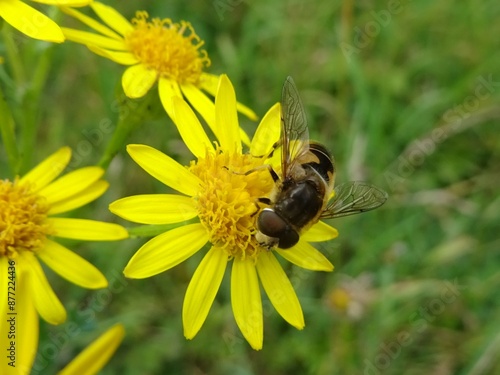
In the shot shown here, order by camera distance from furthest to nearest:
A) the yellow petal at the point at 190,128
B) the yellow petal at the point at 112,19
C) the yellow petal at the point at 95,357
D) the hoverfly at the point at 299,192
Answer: the yellow petal at the point at 112,19
the yellow petal at the point at 190,128
the hoverfly at the point at 299,192
the yellow petal at the point at 95,357

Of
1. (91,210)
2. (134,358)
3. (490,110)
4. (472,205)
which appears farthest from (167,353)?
(490,110)

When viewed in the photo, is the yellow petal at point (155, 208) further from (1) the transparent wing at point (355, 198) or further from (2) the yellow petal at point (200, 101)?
(1) the transparent wing at point (355, 198)

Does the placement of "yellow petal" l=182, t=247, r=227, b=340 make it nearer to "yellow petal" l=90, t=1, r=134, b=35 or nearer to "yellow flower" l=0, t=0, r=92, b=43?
"yellow flower" l=0, t=0, r=92, b=43

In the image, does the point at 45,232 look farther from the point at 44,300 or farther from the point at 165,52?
the point at 165,52

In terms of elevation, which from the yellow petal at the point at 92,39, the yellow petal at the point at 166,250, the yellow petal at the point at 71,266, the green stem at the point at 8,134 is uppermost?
the yellow petal at the point at 92,39

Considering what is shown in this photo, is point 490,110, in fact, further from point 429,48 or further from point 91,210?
point 91,210

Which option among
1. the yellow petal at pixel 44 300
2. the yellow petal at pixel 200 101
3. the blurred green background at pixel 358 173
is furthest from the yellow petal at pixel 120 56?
the yellow petal at pixel 44 300

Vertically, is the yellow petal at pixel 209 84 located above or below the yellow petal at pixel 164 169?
above

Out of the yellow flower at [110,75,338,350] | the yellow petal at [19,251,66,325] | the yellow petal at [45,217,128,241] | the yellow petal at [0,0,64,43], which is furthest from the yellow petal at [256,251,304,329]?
the yellow petal at [0,0,64,43]
